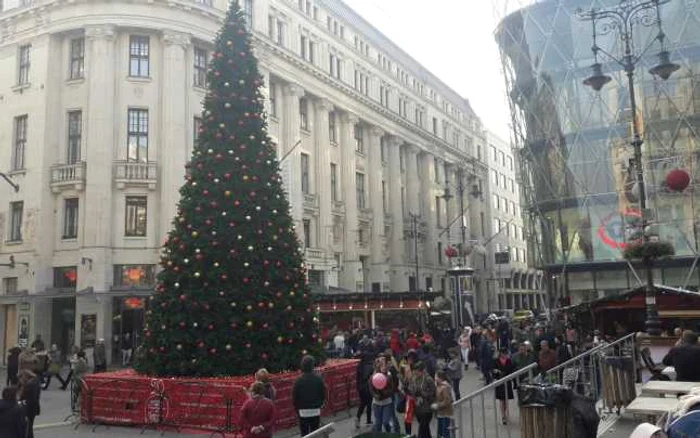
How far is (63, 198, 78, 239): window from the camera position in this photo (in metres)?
34.2

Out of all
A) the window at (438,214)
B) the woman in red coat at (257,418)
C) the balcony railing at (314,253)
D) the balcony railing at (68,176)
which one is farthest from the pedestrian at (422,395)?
the window at (438,214)

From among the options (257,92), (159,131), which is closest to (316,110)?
(159,131)

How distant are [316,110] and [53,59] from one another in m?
18.7

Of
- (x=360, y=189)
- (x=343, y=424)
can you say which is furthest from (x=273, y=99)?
(x=343, y=424)

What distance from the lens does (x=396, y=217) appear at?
190 feet

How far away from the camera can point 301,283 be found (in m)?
15.3

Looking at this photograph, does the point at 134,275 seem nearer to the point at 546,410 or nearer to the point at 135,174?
the point at 135,174

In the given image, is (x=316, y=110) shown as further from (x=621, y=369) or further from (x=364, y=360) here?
(x=621, y=369)

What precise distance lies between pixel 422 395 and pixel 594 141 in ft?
99.1

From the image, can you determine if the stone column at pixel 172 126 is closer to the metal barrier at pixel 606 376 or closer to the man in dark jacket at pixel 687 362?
the metal barrier at pixel 606 376

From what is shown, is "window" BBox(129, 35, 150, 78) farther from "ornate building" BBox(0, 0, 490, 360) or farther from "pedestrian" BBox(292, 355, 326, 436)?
"pedestrian" BBox(292, 355, 326, 436)

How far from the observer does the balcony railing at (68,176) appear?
33656 mm

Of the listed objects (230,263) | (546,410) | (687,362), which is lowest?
(546,410)

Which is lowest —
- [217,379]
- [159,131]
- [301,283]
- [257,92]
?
[217,379]
